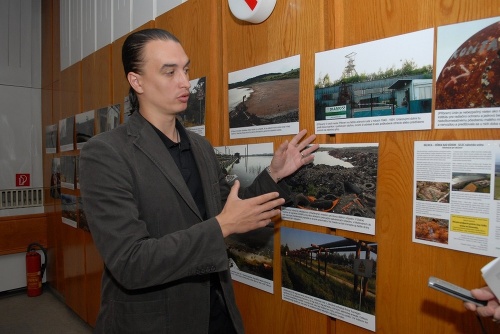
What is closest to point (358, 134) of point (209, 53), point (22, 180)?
point (209, 53)

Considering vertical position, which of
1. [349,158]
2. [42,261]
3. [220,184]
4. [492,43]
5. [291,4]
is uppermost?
[291,4]

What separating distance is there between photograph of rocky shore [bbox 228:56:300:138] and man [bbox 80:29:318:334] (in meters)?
0.15

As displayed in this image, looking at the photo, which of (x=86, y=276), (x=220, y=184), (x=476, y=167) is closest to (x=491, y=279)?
(x=476, y=167)

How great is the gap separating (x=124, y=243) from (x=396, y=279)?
2.86 ft

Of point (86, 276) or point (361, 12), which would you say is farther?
point (86, 276)

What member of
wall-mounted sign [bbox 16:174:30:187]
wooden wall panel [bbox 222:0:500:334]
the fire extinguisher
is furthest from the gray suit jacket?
wall-mounted sign [bbox 16:174:30:187]

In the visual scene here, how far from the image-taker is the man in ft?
3.51

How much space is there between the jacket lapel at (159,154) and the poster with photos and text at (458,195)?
0.73m

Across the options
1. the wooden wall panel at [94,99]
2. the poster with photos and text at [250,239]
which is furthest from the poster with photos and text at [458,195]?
the wooden wall panel at [94,99]

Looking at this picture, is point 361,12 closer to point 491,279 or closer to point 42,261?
point 491,279

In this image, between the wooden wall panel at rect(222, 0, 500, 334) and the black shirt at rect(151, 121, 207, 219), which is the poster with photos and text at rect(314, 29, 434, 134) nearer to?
the wooden wall panel at rect(222, 0, 500, 334)

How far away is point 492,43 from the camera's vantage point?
0.96 m

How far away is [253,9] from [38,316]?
3.65 meters

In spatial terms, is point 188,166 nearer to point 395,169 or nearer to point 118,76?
point 395,169
